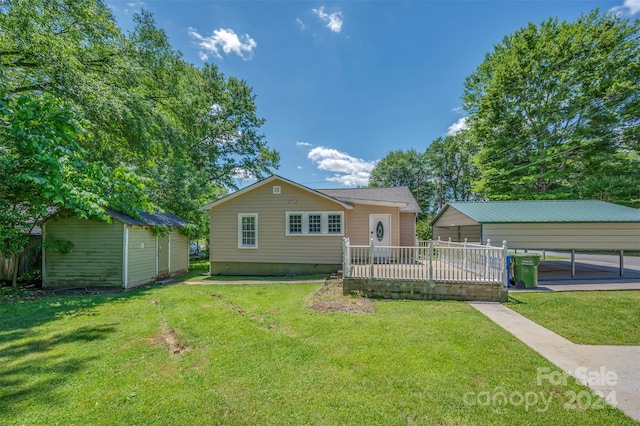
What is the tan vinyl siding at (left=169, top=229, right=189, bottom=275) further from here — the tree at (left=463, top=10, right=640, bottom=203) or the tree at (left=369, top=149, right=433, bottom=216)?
the tree at (left=369, top=149, right=433, bottom=216)

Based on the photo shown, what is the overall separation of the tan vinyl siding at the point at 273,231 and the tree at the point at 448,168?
1203 inches

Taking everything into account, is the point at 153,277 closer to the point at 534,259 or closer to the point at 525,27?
the point at 534,259

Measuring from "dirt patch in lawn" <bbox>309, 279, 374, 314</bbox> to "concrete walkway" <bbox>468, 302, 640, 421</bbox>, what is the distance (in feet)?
9.53

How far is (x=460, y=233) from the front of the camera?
14438 millimetres

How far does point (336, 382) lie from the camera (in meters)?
3.27

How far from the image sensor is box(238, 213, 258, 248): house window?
11777 mm

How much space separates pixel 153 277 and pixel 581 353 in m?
13.3

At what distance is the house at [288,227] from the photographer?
37.0 ft

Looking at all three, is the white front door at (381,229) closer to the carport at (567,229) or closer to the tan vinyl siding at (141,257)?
the carport at (567,229)

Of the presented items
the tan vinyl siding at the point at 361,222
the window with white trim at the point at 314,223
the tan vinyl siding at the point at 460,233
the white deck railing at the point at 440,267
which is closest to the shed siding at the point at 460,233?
the tan vinyl siding at the point at 460,233

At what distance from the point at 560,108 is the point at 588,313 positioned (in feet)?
71.0

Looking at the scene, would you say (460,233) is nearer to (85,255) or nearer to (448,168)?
(85,255)

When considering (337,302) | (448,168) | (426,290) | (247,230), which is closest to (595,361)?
(426,290)

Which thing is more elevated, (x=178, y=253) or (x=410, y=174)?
(x=410, y=174)
